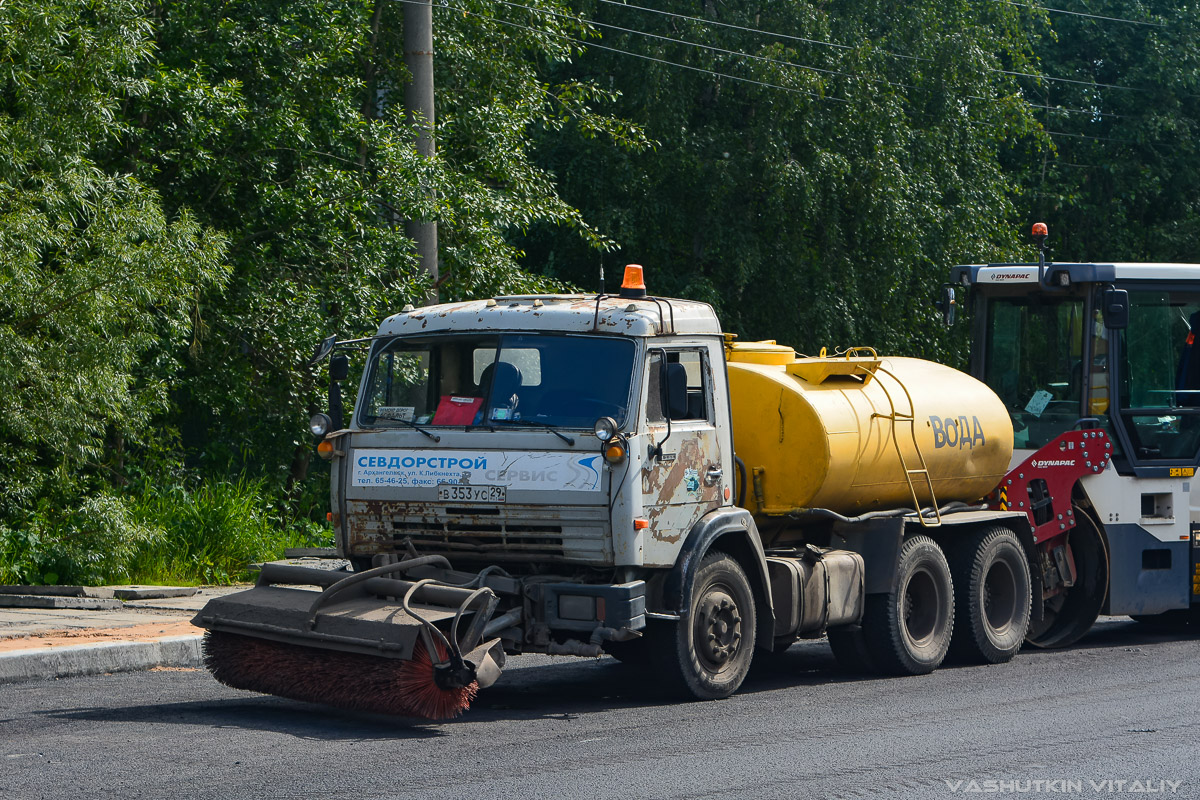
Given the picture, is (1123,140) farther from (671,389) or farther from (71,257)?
(671,389)

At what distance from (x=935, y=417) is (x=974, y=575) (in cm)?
127

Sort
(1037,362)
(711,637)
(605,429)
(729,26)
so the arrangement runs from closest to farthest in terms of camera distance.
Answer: (605,429)
(711,637)
(1037,362)
(729,26)

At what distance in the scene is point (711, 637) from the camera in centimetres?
917

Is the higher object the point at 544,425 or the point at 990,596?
the point at 544,425

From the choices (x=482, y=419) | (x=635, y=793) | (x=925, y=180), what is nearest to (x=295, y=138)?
(x=482, y=419)

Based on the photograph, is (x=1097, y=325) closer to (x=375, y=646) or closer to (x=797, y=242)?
(x=375, y=646)

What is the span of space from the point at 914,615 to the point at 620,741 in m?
4.04

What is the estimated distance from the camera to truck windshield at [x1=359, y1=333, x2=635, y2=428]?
880 cm

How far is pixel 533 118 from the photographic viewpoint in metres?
17.7

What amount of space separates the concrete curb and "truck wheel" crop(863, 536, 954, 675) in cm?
500

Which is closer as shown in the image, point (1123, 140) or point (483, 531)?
point (483, 531)

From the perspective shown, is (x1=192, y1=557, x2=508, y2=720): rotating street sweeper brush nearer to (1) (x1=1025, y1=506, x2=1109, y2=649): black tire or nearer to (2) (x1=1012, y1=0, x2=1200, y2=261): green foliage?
(1) (x1=1025, y1=506, x2=1109, y2=649): black tire

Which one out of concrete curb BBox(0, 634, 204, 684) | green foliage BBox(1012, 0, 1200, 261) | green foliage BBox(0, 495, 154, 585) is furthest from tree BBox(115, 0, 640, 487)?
green foliage BBox(1012, 0, 1200, 261)

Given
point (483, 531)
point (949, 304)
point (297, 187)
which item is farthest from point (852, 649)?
point (297, 187)
